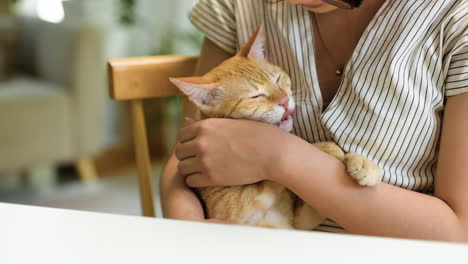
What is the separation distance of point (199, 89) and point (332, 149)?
0.22m

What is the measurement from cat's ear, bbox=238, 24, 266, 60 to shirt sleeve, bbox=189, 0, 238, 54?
9cm

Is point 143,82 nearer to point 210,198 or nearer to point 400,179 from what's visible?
point 210,198

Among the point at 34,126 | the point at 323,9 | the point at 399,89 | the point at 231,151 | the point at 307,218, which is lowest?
the point at 34,126

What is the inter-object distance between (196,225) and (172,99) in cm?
227

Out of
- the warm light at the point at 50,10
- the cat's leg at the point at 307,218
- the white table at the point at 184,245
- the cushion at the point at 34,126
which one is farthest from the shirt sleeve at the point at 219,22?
the warm light at the point at 50,10

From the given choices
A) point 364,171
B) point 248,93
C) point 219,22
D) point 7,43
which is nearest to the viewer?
point 364,171

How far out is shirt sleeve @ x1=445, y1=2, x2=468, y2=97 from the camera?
792mm

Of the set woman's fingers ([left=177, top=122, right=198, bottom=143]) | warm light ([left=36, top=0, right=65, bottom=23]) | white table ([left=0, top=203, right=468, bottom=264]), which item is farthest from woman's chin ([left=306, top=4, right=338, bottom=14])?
warm light ([left=36, top=0, right=65, bottom=23])

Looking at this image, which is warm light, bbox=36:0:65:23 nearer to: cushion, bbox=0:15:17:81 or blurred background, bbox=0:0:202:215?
blurred background, bbox=0:0:202:215

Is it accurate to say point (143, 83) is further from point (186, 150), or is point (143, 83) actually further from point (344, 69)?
point (344, 69)

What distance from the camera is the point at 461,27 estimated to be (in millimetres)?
798

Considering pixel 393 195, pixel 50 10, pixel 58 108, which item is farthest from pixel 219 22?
pixel 50 10

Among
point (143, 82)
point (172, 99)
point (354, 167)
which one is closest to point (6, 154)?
point (172, 99)

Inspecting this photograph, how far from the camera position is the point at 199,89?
84 centimetres
